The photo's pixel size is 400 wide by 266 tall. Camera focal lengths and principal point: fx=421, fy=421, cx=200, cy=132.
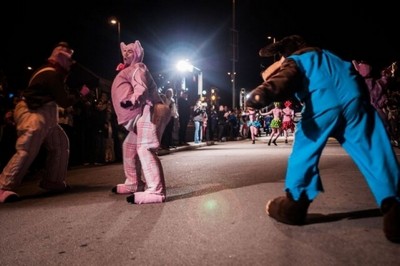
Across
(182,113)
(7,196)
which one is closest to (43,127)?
(7,196)

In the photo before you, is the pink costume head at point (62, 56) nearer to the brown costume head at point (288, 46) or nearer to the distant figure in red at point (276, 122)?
the brown costume head at point (288, 46)

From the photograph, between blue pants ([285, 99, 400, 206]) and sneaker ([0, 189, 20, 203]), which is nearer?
blue pants ([285, 99, 400, 206])

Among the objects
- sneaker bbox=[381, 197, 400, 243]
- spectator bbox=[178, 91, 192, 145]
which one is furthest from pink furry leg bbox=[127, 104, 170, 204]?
spectator bbox=[178, 91, 192, 145]

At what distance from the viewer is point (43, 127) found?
5.63 metres

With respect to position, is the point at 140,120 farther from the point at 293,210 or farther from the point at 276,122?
the point at 276,122

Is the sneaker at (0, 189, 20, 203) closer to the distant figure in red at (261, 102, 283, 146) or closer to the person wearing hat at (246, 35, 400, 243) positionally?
the person wearing hat at (246, 35, 400, 243)

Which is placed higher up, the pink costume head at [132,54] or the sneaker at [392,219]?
the pink costume head at [132,54]

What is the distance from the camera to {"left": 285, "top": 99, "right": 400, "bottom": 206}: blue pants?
131 inches

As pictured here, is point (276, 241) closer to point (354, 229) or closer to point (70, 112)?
point (354, 229)

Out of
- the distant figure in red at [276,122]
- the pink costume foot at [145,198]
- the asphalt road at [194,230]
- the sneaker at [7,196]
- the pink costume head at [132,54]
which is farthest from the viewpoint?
the distant figure in red at [276,122]

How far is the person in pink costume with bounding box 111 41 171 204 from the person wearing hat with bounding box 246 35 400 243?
1.75 m

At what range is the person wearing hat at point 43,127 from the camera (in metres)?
5.45

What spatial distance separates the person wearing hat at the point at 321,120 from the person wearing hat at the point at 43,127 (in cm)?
325

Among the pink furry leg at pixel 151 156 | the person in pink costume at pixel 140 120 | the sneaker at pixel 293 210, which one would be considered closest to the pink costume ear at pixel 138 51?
the person in pink costume at pixel 140 120
